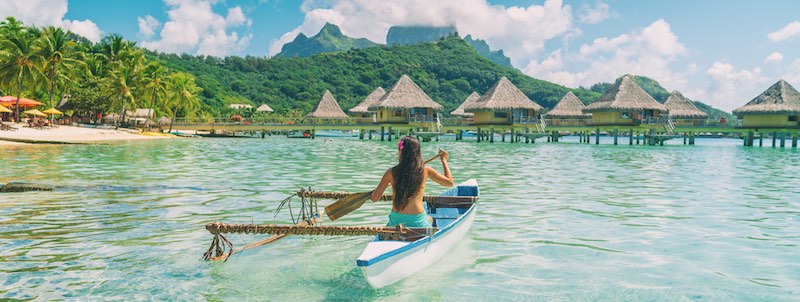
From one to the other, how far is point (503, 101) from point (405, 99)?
29.1 feet

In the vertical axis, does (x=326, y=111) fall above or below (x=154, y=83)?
below

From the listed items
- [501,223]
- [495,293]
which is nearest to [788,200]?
[501,223]

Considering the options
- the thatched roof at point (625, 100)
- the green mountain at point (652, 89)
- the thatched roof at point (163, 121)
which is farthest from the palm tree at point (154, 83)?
the green mountain at point (652, 89)

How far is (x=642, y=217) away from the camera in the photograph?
11.8 meters

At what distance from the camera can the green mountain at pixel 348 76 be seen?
10469 centimetres

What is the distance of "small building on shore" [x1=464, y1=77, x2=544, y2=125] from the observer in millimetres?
53750

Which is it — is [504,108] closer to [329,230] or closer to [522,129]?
[522,129]

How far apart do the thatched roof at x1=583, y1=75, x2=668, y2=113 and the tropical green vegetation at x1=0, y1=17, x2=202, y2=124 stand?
130 ft

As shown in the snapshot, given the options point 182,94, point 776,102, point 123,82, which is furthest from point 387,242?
point 182,94

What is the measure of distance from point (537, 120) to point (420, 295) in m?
49.9

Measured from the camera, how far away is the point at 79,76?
196ft

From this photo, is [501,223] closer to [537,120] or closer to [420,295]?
[420,295]

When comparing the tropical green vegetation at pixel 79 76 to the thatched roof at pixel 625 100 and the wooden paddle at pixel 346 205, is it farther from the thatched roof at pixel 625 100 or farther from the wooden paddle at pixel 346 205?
the wooden paddle at pixel 346 205

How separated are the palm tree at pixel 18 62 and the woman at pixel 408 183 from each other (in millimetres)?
45047
